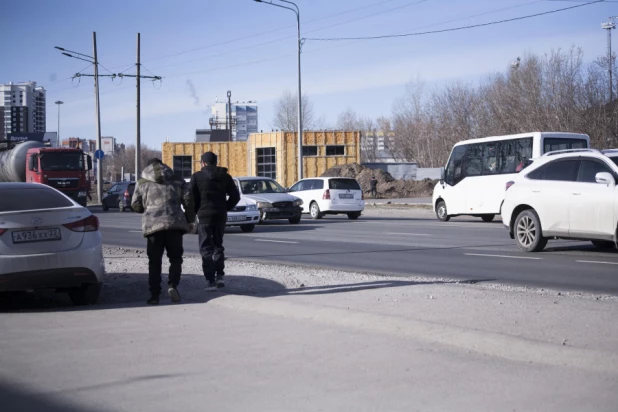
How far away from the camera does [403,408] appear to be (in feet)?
16.5

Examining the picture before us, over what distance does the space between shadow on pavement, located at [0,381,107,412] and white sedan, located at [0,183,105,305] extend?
11.4 feet

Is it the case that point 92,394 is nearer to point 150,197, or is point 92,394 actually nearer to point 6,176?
point 150,197

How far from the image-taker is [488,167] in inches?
1050

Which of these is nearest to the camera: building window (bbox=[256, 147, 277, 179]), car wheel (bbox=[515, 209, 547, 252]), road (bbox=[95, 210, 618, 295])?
road (bbox=[95, 210, 618, 295])

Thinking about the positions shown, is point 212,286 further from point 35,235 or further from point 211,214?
point 35,235

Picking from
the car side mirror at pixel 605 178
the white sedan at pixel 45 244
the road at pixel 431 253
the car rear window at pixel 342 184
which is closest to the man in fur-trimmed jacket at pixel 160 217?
the white sedan at pixel 45 244

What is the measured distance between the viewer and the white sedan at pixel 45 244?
8.95 metres

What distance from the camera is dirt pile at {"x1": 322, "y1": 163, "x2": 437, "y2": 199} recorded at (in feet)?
195

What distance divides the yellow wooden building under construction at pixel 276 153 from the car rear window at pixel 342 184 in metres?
28.4

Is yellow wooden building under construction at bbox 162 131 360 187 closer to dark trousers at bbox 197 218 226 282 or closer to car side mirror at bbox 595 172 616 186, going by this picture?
car side mirror at bbox 595 172 616 186

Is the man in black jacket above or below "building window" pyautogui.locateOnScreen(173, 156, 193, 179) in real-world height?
below

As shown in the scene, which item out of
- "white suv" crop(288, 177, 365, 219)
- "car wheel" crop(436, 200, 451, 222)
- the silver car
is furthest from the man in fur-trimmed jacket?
"white suv" crop(288, 177, 365, 219)

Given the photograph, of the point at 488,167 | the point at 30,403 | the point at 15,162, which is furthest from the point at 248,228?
the point at 15,162

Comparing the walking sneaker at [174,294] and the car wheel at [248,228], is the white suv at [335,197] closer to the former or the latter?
the car wheel at [248,228]
